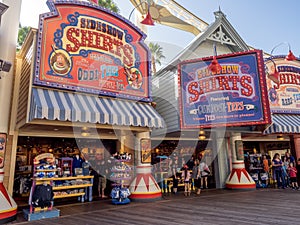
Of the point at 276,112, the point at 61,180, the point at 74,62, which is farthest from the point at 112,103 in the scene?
the point at 276,112

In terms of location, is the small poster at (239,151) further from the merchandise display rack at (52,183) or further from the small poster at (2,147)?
the small poster at (2,147)

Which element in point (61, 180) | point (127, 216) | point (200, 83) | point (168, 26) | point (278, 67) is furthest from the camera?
point (168, 26)

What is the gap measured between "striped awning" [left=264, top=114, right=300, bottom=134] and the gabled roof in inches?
152

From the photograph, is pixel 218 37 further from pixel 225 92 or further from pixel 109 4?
pixel 109 4

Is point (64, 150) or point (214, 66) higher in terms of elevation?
point (214, 66)

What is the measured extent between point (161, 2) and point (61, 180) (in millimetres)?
14318

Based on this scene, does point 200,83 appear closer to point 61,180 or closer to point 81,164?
point 81,164

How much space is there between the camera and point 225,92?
8789 mm

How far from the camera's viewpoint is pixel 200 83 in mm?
9211

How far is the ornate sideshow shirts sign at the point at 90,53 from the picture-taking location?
21.2 feet

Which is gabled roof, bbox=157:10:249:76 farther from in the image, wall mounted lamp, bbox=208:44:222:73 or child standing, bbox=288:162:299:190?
child standing, bbox=288:162:299:190

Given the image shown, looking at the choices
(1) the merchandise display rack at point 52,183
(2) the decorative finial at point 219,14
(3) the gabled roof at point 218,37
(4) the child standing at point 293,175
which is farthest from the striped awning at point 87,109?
(4) the child standing at point 293,175

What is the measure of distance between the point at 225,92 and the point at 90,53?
5123 millimetres

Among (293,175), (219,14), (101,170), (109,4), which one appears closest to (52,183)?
(101,170)
